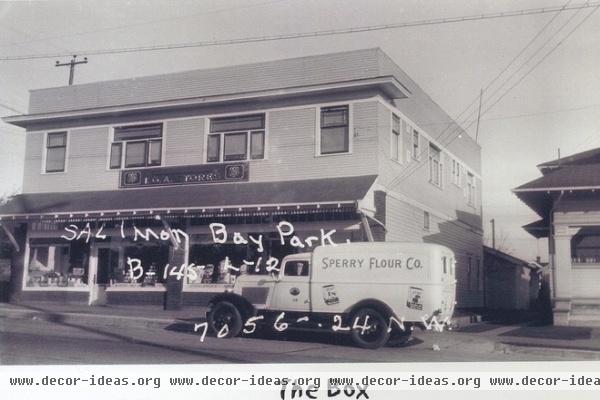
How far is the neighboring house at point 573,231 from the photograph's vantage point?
13.3 m

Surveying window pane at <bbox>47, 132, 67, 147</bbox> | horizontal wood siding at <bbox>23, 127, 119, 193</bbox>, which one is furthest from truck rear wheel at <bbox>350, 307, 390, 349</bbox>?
window pane at <bbox>47, 132, 67, 147</bbox>

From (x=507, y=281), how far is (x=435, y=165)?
5.94 m

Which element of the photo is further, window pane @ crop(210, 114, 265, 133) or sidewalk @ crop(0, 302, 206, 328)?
window pane @ crop(210, 114, 265, 133)

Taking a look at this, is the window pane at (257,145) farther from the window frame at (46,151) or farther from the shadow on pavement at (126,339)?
the window frame at (46,151)

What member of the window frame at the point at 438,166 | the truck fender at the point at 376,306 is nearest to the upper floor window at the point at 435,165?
the window frame at the point at 438,166

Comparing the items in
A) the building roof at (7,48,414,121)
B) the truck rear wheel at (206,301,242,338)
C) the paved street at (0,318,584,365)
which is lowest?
the paved street at (0,318,584,365)

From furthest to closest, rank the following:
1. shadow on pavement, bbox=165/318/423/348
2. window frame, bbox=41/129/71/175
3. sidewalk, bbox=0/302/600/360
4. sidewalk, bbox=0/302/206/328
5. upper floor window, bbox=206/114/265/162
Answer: window frame, bbox=41/129/71/175
upper floor window, bbox=206/114/265/162
sidewalk, bbox=0/302/206/328
shadow on pavement, bbox=165/318/423/348
sidewalk, bbox=0/302/600/360

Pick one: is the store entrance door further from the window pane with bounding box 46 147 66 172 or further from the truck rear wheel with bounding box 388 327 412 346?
the truck rear wheel with bounding box 388 327 412 346

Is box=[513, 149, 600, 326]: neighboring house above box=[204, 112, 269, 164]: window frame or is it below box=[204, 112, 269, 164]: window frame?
below

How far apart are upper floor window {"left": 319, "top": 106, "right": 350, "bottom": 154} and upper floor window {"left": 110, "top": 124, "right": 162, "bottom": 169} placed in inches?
162

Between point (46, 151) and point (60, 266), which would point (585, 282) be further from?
point (46, 151)

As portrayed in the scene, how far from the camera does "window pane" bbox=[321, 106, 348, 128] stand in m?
14.0

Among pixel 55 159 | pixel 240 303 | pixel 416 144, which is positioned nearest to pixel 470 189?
pixel 416 144

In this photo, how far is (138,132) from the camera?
51.5ft
